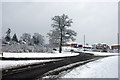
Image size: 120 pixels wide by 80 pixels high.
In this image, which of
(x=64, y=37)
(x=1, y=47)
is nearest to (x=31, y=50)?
(x=1, y=47)

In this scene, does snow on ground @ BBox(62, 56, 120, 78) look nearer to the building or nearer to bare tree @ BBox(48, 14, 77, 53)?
bare tree @ BBox(48, 14, 77, 53)

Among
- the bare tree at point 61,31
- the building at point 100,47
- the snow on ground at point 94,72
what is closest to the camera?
the snow on ground at point 94,72

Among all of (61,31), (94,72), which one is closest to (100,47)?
(61,31)

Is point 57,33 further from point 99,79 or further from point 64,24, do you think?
point 99,79

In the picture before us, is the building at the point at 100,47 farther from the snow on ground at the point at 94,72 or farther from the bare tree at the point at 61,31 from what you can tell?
the snow on ground at the point at 94,72

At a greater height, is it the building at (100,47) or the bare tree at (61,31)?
the bare tree at (61,31)

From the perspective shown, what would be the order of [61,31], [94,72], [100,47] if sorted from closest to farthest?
[94,72], [61,31], [100,47]

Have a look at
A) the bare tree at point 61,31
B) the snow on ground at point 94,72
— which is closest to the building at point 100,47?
the bare tree at point 61,31

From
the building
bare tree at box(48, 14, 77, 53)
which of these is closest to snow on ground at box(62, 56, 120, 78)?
bare tree at box(48, 14, 77, 53)

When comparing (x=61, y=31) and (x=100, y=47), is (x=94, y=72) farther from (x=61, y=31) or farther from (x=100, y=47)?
(x=100, y=47)

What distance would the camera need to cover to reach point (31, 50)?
36062mm

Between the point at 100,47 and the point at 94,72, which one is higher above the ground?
the point at 94,72

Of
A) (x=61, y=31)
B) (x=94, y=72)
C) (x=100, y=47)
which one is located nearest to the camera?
(x=94, y=72)

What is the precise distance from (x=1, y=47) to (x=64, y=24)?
21287 millimetres
